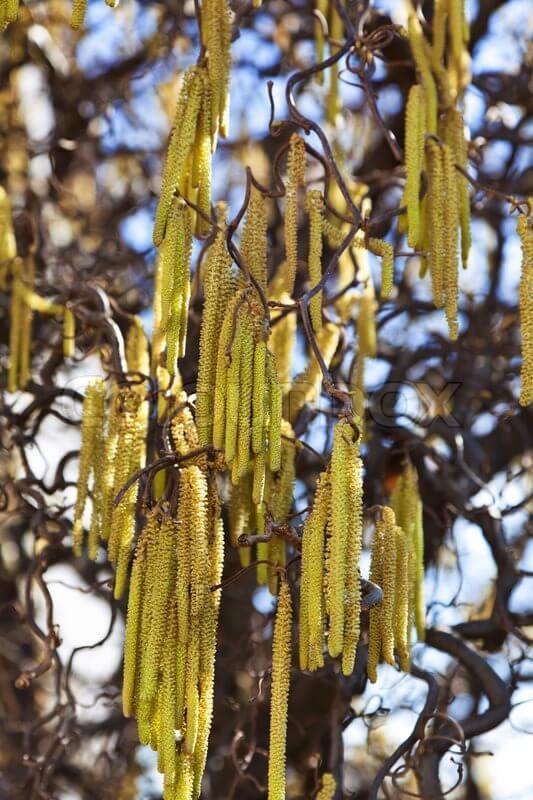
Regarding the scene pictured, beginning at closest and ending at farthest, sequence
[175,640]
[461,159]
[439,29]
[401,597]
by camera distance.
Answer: [175,640], [401,597], [461,159], [439,29]

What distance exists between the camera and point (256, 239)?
2.15 meters

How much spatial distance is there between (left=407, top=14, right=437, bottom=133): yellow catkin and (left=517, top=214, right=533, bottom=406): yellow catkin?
0.43 metres

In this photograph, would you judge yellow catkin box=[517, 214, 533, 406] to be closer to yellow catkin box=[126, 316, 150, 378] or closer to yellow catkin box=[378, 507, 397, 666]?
yellow catkin box=[378, 507, 397, 666]

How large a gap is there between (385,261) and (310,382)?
0.64 meters

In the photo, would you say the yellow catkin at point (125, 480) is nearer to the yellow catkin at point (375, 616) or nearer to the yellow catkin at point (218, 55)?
the yellow catkin at point (375, 616)

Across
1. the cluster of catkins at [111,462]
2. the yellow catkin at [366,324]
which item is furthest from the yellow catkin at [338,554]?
the yellow catkin at [366,324]

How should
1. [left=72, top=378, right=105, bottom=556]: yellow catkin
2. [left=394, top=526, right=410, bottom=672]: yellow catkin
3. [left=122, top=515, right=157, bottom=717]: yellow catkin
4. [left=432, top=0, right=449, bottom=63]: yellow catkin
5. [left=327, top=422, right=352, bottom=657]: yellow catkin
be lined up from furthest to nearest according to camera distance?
[left=432, top=0, right=449, bottom=63]: yellow catkin < [left=72, top=378, right=105, bottom=556]: yellow catkin < [left=394, top=526, right=410, bottom=672]: yellow catkin < [left=122, top=515, right=157, bottom=717]: yellow catkin < [left=327, top=422, right=352, bottom=657]: yellow catkin

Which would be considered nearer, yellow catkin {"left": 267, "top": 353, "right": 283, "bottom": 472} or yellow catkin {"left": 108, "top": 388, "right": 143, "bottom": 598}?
yellow catkin {"left": 267, "top": 353, "right": 283, "bottom": 472}

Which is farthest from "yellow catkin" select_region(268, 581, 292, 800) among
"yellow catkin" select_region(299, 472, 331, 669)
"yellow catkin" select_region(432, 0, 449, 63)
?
"yellow catkin" select_region(432, 0, 449, 63)

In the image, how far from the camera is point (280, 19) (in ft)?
14.2

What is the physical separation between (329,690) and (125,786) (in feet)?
2.34

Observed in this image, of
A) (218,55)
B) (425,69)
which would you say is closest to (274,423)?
(218,55)

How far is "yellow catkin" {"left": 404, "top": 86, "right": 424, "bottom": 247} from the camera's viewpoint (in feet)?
7.57

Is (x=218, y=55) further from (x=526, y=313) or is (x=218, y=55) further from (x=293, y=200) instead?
(x=526, y=313)
